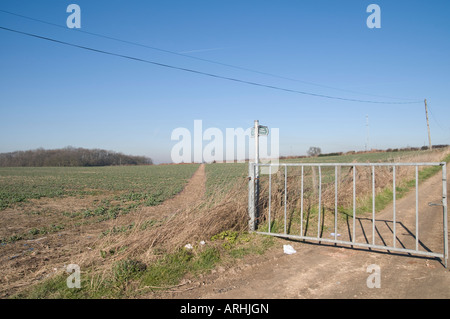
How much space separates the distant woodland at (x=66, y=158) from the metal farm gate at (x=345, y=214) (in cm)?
11512

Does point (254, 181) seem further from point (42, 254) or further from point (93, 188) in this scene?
point (93, 188)

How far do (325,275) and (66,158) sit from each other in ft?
399

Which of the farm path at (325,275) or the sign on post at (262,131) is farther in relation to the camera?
the sign on post at (262,131)

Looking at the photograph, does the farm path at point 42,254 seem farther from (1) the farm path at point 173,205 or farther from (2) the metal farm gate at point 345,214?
(2) the metal farm gate at point 345,214

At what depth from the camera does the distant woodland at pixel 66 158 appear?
10794cm

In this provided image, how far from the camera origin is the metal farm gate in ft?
16.5

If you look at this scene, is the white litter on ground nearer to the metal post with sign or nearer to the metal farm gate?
the metal farm gate

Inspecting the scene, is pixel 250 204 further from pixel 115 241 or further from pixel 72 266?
pixel 72 266

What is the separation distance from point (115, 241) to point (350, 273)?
407cm

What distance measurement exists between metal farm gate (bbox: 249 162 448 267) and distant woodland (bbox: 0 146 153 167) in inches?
4532

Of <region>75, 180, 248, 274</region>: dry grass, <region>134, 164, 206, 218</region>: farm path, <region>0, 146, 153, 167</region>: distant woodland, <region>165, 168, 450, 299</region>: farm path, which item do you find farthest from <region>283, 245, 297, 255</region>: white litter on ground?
<region>0, 146, 153, 167</region>: distant woodland

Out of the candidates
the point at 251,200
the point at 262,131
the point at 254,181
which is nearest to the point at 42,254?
the point at 251,200

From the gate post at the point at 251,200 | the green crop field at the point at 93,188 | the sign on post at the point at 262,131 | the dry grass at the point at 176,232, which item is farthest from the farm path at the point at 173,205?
the sign on post at the point at 262,131
